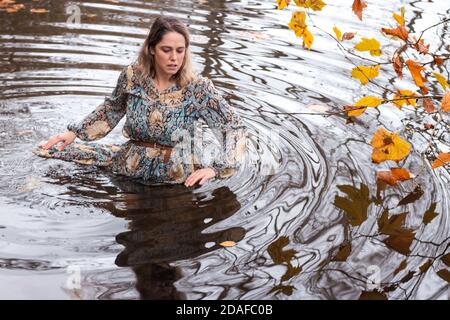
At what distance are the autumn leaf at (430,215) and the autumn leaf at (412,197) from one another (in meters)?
0.17

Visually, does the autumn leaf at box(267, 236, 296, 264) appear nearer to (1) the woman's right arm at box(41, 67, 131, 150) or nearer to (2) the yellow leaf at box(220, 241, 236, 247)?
(2) the yellow leaf at box(220, 241, 236, 247)

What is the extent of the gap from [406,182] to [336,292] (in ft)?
6.19

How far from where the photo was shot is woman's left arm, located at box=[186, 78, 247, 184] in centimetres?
534

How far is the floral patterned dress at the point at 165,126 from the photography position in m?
5.30

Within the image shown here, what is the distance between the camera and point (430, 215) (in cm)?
520

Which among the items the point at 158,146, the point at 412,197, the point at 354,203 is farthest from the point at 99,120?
the point at 412,197

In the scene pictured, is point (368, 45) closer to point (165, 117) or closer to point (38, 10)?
point (165, 117)

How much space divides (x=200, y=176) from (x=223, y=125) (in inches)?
19.9

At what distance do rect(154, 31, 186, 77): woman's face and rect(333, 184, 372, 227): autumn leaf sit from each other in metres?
1.66

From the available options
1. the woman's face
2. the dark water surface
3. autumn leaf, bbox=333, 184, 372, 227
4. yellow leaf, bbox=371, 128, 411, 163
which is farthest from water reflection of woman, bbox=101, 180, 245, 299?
yellow leaf, bbox=371, 128, 411, 163

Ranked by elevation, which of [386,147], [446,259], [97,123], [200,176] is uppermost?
[386,147]

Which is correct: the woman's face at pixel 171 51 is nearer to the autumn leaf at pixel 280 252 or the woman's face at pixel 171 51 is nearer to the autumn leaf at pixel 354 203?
the autumn leaf at pixel 280 252

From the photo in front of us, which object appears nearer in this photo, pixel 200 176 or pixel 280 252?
pixel 280 252
